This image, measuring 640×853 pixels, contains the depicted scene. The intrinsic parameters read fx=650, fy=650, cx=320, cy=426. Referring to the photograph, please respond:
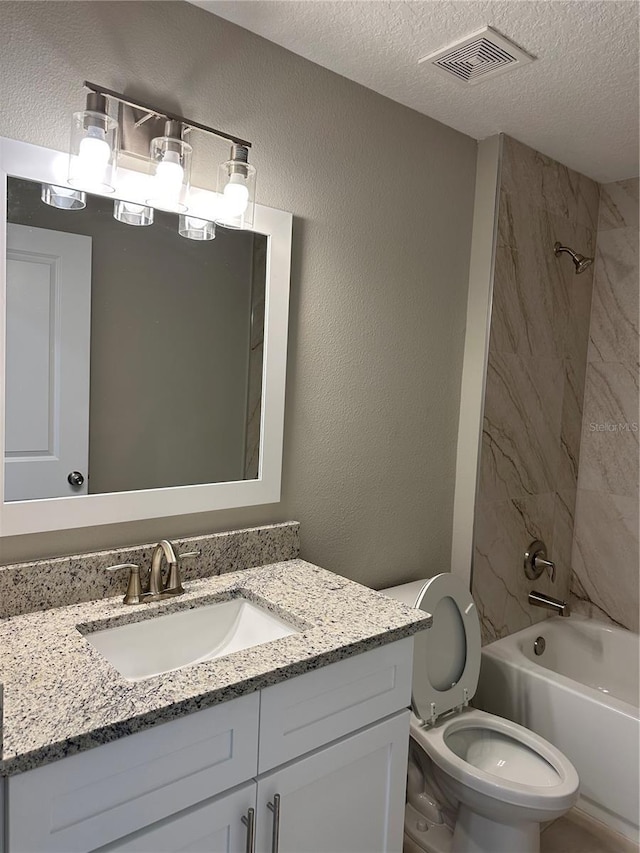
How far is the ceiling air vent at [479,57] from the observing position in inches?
68.5

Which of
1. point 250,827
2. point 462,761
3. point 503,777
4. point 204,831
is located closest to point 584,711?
point 503,777

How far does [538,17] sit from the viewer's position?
164cm

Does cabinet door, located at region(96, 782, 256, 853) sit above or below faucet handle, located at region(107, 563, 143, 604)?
below

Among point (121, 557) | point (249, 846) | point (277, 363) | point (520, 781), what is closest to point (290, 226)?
point (277, 363)

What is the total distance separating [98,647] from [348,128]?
1.65m

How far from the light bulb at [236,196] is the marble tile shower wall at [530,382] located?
116 centimetres

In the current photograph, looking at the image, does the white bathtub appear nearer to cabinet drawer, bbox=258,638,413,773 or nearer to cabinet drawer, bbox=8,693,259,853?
cabinet drawer, bbox=258,638,413,773

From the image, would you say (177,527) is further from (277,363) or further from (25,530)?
(277,363)

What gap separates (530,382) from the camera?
8.76 feet

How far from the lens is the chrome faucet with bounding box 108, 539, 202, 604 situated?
158cm

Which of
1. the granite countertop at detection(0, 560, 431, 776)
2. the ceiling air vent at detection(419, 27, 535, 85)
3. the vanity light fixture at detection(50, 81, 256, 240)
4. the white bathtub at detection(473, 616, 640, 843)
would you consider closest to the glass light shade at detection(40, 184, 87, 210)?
the vanity light fixture at detection(50, 81, 256, 240)

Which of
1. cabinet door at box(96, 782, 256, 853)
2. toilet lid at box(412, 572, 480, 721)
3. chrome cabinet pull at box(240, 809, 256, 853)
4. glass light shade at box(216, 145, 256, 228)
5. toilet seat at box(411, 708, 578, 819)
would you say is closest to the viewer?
cabinet door at box(96, 782, 256, 853)

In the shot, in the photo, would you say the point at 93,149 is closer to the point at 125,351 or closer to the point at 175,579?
the point at 125,351

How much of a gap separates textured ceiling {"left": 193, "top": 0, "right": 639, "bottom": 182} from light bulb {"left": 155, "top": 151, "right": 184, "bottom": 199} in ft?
1.38
